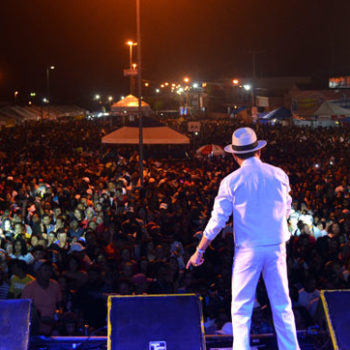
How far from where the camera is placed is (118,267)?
7441mm

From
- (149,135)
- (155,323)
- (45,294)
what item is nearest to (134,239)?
(45,294)

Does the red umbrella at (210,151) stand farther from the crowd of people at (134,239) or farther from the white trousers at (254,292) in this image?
the white trousers at (254,292)

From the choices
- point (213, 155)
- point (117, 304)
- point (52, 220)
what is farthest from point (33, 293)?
point (213, 155)

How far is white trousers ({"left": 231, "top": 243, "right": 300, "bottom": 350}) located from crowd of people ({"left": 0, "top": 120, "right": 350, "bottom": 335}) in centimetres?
114

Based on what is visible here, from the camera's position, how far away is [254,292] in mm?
3951

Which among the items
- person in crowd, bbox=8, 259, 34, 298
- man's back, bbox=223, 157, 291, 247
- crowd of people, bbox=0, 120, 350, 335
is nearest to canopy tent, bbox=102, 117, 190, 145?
crowd of people, bbox=0, 120, 350, 335

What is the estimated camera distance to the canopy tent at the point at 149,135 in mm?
17516

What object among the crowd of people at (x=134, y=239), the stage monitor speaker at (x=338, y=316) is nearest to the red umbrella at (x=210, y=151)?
the crowd of people at (x=134, y=239)

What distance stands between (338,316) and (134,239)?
4.81 metres

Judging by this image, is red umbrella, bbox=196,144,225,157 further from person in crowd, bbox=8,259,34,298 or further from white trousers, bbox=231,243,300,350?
white trousers, bbox=231,243,300,350

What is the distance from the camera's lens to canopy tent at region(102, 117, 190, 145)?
1752 cm

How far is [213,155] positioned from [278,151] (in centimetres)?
268

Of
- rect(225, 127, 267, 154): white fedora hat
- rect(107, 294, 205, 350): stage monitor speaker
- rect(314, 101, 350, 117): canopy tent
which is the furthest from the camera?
rect(314, 101, 350, 117): canopy tent

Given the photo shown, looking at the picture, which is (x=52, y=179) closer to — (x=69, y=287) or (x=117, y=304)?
(x=69, y=287)
